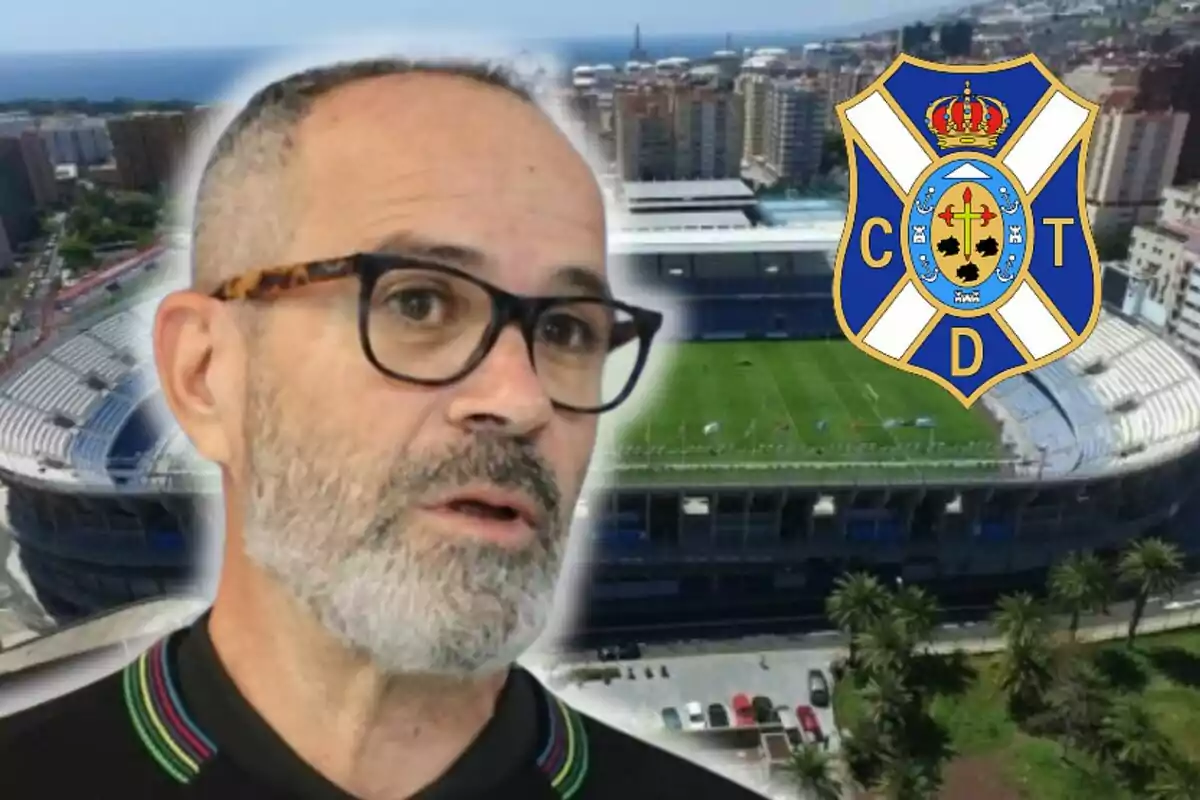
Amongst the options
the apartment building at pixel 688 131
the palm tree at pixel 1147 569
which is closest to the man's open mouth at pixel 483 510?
the palm tree at pixel 1147 569

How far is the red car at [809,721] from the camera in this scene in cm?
636

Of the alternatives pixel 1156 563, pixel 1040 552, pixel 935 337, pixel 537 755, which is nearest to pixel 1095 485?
pixel 1040 552

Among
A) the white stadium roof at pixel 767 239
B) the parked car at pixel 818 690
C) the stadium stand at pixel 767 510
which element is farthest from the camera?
the white stadium roof at pixel 767 239

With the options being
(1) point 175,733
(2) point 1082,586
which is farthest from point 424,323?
(2) point 1082,586

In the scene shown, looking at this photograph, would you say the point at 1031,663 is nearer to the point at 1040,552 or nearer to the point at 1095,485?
the point at 1040,552

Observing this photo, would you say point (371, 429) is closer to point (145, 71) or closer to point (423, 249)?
point (423, 249)

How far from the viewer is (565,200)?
0.77m

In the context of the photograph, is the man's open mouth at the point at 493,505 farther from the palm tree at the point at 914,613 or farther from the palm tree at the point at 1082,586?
the palm tree at the point at 1082,586

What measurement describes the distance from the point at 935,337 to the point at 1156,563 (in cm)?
544

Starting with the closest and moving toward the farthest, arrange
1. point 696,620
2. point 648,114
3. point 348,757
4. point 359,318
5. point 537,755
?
point 359,318, point 348,757, point 537,755, point 696,620, point 648,114

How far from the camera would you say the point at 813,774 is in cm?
507

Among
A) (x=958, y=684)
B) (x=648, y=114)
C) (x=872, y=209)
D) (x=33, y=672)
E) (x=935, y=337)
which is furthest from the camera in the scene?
(x=648, y=114)

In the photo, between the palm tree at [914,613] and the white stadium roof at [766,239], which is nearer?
the palm tree at [914,613]

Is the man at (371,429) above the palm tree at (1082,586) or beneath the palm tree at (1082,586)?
above
